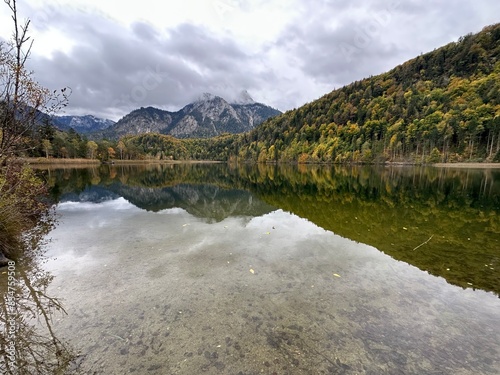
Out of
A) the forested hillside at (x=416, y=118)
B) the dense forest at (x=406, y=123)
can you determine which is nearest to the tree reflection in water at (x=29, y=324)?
the dense forest at (x=406, y=123)

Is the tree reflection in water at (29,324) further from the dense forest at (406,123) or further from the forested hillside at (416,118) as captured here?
the forested hillside at (416,118)

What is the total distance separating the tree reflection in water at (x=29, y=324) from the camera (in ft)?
12.6

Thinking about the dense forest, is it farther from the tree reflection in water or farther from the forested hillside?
the tree reflection in water

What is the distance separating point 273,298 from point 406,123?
15246 cm

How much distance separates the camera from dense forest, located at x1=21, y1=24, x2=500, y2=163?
9638 cm

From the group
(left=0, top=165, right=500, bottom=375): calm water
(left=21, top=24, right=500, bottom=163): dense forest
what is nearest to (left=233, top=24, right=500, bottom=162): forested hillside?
(left=21, top=24, right=500, bottom=163): dense forest

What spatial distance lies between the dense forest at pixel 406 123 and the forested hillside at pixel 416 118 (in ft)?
1.23

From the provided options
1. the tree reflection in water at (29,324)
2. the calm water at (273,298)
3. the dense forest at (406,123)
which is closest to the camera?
the tree reflection in water at (29,324)

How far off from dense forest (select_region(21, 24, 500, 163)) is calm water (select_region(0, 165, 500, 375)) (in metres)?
81.4

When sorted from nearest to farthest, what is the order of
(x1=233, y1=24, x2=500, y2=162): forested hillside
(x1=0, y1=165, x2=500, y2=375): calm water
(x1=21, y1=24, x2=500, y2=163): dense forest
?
(x1=0, y1=165, x2=500, y2=375): calm water < (x1=21, y1=24, x2=500, y2=163): dense forest < (x1=233, y1=24, x2=500, y2=162): forested hillside

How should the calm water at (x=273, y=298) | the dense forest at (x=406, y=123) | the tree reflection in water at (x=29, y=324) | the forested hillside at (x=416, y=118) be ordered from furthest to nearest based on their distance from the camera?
1. the forested hillside at (x=416, y=118)
2. the dense forest at (x=406, y=123)
3. the calm water at (x=273, y=298)
4. the tree reflection in water at (x=29, y=324)

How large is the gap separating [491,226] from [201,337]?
643 inches

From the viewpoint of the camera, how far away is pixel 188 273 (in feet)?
24.1

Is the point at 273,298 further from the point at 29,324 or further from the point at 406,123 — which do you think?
the point at 406,123
